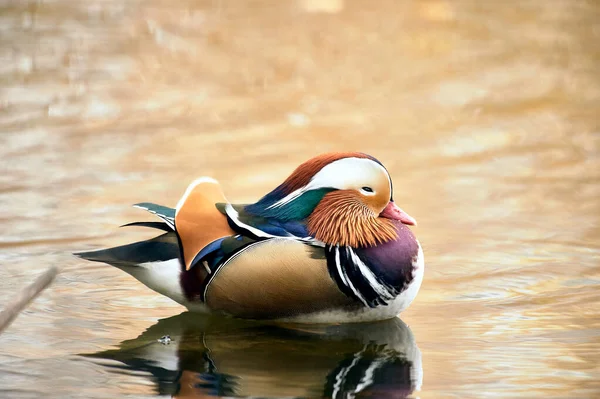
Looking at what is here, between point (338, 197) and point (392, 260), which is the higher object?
point (338, 197)

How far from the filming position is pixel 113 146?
732cm

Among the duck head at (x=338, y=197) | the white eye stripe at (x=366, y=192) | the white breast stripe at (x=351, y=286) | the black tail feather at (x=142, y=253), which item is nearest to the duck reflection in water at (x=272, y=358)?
the white breast stripe at (x=351, y=286)

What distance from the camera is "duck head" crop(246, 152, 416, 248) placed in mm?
4371

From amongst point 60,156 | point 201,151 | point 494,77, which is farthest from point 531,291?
point 494,77

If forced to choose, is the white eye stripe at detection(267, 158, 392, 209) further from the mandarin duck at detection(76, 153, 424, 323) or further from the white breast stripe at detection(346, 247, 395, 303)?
the white breast stripe at detection(346, 247, 395, 303)

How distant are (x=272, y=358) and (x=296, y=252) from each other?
1.41 feet

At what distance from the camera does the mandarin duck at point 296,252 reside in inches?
169

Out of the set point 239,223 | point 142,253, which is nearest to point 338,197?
point 239,223

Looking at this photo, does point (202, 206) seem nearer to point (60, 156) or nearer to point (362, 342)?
point (362, 342)

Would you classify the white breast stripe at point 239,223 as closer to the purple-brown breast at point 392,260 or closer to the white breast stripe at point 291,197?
the white breast stripe at point 291,197

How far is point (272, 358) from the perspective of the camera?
4.13 m

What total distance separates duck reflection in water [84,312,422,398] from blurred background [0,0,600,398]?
0.07 ft

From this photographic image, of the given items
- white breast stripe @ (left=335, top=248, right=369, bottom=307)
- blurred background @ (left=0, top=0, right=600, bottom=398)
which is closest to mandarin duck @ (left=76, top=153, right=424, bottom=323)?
white breast stripe @ (left=335, top=248, right=369, bottom=307)

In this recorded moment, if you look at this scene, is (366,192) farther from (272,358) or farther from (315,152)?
(315,152)
